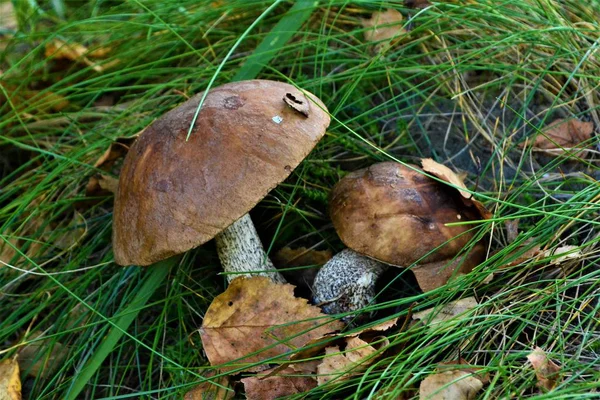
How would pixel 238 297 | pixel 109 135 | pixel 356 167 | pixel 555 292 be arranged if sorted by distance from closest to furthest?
1. pixel 555 292
2. pixel 238 297
3. pixel 356 167
4. pixel 109 135

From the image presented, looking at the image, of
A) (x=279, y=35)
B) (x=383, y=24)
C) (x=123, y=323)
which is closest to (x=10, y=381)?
(x=123, y=323)

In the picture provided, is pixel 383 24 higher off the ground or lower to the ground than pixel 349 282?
higher

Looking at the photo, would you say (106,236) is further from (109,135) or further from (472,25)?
(472,25)

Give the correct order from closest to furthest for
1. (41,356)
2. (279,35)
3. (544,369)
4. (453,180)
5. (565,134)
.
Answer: (544,369) < (453,180) < (41,356) < (565,134) < (279,35)

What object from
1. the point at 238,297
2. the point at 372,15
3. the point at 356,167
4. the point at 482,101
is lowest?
the point at 238,297

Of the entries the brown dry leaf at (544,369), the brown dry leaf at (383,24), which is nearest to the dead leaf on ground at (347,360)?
the brown dry leaf at (544,369)

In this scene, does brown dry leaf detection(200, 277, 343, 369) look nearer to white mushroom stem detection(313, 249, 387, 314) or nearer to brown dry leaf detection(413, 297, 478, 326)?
white mushroom stem detection(313, 249, 387, 314)

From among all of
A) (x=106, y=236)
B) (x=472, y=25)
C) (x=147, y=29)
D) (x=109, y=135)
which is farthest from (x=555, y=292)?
(x=147, y=29)

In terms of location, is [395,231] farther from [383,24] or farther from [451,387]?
[383,24]
